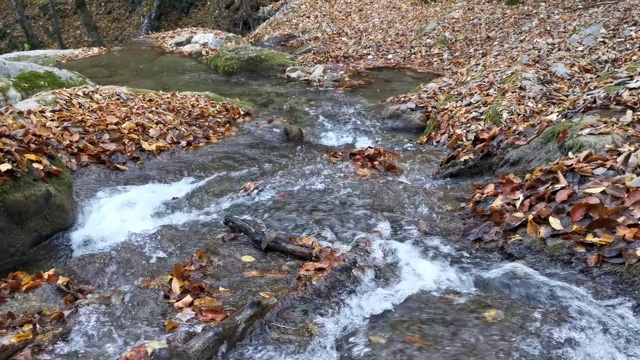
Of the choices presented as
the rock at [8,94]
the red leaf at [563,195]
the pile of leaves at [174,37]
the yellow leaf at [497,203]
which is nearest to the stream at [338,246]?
the yellow leaf at [497,203]

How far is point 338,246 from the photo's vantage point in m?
4.39

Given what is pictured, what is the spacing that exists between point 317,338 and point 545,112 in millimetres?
4722

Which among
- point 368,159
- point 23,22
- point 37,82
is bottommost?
point 368,159

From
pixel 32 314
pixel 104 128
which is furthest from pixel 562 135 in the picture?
pixel 104 128

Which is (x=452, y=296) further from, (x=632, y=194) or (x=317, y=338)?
(x=632, y=194)

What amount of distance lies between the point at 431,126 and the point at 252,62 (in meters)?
6.93

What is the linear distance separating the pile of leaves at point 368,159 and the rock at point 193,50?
35.8 feet

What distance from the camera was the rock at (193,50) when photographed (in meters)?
16.6

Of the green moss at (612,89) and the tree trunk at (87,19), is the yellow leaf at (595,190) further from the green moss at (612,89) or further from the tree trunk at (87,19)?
the tree trunk at (87,19)

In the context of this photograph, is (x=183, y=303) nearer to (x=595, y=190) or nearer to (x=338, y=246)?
(x=338, y=246)

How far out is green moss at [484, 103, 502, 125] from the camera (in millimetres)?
6591

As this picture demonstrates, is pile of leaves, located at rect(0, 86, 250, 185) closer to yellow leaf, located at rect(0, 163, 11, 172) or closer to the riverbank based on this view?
yellow leaf, located at rect(0, 163, 11, 172)

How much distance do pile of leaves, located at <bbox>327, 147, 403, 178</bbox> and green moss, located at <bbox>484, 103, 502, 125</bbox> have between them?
4.43 feet

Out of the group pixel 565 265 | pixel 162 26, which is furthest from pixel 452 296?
pixel 162 26
